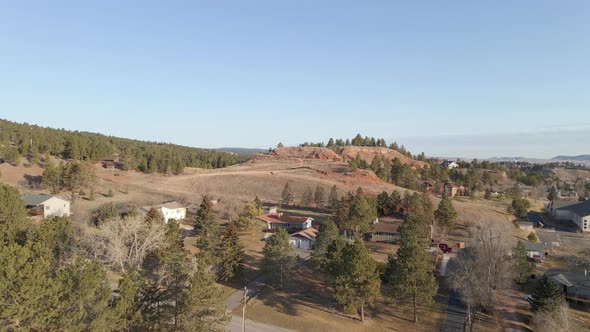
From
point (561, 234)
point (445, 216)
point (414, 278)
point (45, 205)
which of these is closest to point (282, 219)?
point (445, 216)

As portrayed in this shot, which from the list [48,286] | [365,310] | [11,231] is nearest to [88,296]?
[48,286]

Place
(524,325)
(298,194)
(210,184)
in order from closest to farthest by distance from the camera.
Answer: (524,325) → (298,194) → (210,184)

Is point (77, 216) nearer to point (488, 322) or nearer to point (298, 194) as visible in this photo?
point (298, 194)

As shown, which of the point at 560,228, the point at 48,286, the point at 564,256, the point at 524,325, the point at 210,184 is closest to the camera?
the point at 48,286

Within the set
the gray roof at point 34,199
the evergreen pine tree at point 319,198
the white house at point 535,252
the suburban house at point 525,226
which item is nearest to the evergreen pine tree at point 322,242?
the white house at point 535,252

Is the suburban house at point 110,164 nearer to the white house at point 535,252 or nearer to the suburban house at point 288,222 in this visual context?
the suburban house at point 288,222

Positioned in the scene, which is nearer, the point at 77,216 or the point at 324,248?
the point at 324,248
